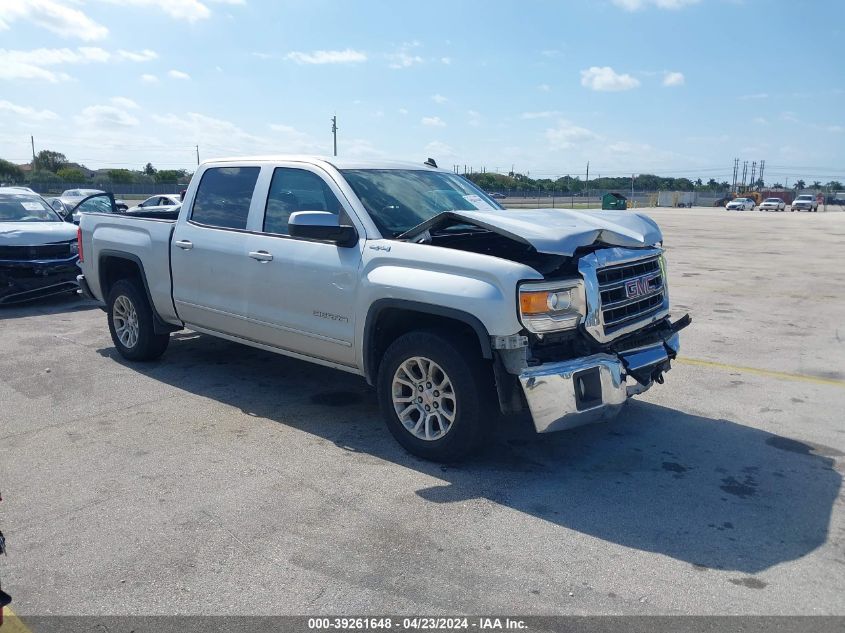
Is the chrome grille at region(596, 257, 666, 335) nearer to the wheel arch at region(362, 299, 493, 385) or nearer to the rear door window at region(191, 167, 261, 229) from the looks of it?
the wheel arch at region(362, 299, 493, 385)

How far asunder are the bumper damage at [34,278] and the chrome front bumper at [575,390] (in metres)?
8.68

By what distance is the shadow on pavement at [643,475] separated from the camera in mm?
3869

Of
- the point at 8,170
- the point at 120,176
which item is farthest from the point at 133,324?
the point at 8,170

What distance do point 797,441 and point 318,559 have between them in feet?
11.7

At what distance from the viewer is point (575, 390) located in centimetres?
430

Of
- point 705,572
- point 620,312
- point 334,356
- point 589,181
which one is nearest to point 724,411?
point 620,312

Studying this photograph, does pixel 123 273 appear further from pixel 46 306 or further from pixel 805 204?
pixel 805 204

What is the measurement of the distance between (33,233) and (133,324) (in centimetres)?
452

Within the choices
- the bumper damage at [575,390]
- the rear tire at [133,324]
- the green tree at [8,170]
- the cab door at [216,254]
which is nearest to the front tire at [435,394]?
the bumper damage at [575,390]

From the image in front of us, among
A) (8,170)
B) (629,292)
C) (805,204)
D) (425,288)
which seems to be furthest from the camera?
(8,170)

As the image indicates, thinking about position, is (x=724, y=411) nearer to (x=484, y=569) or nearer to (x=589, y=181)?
(x=484, y=569)

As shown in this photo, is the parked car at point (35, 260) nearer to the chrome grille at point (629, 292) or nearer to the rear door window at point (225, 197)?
the rear door window at point (225, 197)

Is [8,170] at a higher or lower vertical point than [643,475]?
higher

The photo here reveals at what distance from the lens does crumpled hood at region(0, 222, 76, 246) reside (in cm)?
1043
